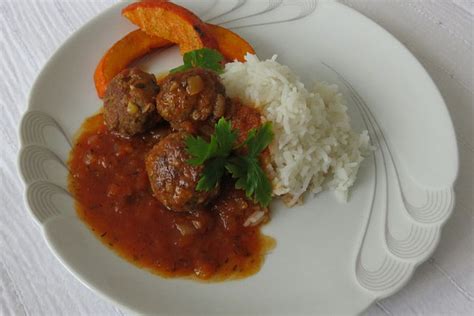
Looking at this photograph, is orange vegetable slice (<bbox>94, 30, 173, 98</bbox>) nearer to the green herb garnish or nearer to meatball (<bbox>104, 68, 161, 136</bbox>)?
meatball (<bbox>104, 68, 161, 136</bbox>)

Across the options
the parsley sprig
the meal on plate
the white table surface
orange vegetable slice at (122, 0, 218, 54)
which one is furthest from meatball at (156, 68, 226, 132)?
the white table surface

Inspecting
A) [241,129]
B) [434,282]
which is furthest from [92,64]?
[434,282]

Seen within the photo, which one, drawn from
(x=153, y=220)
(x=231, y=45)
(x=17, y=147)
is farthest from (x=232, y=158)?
(x=17, y=147)

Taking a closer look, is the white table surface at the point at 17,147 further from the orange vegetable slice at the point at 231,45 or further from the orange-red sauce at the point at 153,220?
the orange vegetable slice at the point at 231,45

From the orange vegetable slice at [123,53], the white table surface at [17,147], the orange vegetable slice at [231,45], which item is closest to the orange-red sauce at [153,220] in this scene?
the white table surface at [17,147]

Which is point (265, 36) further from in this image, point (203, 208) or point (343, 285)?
point (343, 285)

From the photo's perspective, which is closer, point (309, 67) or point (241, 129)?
point (241, 129)

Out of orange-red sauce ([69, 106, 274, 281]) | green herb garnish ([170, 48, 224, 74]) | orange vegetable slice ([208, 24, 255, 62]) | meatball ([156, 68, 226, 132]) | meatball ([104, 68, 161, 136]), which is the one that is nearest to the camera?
orange-red sauce ([69, 106, 274, 281])
